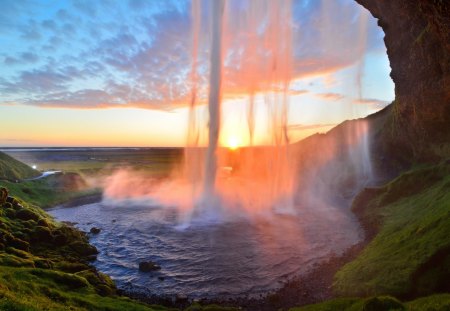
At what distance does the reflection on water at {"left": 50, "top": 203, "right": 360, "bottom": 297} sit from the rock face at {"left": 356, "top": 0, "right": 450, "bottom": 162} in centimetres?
2258

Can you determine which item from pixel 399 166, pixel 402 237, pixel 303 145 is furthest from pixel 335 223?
pixel 303 145

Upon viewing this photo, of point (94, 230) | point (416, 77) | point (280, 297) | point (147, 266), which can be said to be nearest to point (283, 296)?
point (280, 297)

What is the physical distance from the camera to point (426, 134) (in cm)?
6419

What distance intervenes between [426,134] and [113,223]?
6487cm

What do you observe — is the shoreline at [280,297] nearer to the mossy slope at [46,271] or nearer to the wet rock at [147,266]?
the mossy slope at [46,271]

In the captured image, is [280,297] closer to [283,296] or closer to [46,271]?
[283,296]

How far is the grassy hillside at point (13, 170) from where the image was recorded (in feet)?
290

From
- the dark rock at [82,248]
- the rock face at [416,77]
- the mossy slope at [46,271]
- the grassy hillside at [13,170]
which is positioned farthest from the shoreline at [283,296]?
the grassy hillside at [13,170]

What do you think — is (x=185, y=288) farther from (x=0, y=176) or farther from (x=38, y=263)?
(x=0, y=176)

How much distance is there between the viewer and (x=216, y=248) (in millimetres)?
47094

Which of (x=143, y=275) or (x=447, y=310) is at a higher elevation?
(x=447, y=310)

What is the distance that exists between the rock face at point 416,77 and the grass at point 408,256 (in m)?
13.0

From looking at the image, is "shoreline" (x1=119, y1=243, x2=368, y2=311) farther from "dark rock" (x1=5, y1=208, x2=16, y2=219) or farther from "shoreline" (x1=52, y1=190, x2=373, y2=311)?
"dark rock" (x1=5, y1=208, x2=16, y2=219)

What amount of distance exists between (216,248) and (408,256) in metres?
25.4
